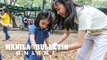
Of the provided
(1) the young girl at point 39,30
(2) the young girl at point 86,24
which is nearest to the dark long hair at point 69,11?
(2) the young girl at point 86,24

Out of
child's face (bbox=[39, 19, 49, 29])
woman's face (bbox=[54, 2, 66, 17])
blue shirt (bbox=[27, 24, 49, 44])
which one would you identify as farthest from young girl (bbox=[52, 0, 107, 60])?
blue shirt (bbox=[27, 24, 49, 44])

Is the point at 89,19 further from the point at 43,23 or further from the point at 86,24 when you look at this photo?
the point at 43,23

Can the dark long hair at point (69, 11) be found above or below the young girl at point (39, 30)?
above

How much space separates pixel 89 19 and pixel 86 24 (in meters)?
0.07

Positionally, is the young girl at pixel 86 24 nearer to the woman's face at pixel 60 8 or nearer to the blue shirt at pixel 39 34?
the woman's face at pixel 60 8

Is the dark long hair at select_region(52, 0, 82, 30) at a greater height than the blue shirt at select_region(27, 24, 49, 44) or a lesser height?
greater

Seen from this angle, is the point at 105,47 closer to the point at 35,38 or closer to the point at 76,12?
the point at 76,12

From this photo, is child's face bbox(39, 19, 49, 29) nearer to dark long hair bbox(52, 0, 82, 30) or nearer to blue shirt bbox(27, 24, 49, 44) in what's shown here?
blue shirt bbox(27, 24, 49, 44)

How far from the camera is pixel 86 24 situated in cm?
274

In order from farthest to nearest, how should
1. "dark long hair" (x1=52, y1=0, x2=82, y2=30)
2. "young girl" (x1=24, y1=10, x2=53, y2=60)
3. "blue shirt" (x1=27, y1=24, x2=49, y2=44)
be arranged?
"blue shirt" (x1=27, y1=24, x2=49, y2=44), "young girl" (x1=24, y1=10, x2=53, y2=60), "dark long hair" (x1=52, y1=0, x2=82, y2=30)

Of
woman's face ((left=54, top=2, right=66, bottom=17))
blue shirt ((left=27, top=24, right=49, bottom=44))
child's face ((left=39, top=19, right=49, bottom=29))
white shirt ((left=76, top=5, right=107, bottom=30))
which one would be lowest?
blue shirt ((left=27, top=24, right=49, bottom=44))

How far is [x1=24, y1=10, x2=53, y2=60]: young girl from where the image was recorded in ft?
11.1

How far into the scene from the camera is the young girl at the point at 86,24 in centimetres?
273

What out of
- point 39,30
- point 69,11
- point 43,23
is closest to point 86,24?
point 69,11
